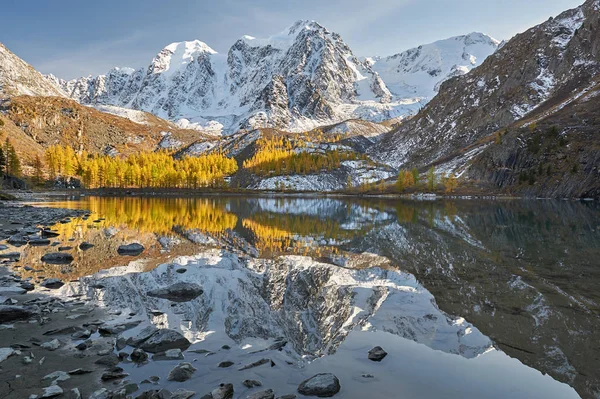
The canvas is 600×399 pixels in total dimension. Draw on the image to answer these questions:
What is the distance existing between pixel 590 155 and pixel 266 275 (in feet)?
489

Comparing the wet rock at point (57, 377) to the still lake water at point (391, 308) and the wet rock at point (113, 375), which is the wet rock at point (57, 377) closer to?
the wet rock at point (113, 375)

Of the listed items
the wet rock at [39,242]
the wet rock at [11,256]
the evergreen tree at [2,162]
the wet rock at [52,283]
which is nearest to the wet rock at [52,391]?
the wet rock at [52,283]

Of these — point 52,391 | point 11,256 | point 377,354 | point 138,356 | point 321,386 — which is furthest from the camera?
point 11,256

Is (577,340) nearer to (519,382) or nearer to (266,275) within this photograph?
(519,382)

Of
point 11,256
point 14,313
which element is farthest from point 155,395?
point 11,256

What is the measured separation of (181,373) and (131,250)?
2099cm

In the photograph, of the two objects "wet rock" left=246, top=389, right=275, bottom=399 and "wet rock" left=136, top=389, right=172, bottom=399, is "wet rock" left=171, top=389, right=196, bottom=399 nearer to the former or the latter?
"wet rock" left=136, top=389, right=172, bottom=399

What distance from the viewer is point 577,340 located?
12.7m

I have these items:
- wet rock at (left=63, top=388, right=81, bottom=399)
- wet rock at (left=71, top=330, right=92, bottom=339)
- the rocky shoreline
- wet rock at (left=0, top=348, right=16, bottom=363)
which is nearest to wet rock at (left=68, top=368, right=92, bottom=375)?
the rocky shoreline

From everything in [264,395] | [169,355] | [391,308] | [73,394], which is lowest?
[391,308]

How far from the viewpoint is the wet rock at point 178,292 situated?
17453 millimetres

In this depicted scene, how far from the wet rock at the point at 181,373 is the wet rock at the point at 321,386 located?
2.94 meters

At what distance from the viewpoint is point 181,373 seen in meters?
9.90

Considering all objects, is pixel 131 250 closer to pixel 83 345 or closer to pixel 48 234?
pixel 48 234
